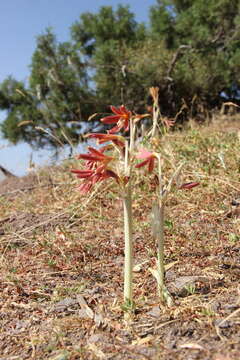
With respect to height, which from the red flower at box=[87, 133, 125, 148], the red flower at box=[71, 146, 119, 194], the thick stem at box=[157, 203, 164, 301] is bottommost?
the thick stem at box=[157, 203, 164, 301]

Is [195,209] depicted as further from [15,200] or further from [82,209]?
[15,200]

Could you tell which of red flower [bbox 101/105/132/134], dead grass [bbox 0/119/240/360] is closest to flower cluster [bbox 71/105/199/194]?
red flower [bbox 101/105/132/134]

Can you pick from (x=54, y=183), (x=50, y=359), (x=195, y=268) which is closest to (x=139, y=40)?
(x=54, y=183)

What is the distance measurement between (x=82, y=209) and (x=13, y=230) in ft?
1.23

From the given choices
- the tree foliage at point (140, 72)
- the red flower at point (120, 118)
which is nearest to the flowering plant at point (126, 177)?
the red flower at point (120, 118)

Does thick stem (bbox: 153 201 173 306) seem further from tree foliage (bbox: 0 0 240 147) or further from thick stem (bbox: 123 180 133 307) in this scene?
tree foliage (bbox: 0 0 240 147)

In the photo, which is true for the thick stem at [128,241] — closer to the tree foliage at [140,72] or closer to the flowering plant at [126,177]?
the flowering plant at [126,177]

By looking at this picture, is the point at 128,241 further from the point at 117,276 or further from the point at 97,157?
the point at 117,276

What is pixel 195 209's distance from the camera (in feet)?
6.14

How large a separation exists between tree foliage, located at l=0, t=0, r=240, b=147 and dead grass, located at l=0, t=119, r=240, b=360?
352cm

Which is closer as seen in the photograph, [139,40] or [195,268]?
[195,268]

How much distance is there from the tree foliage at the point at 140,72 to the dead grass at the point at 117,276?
11.5ft

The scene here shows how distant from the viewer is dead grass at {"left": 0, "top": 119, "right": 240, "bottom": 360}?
0.85 m

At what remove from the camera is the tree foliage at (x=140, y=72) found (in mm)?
5766
